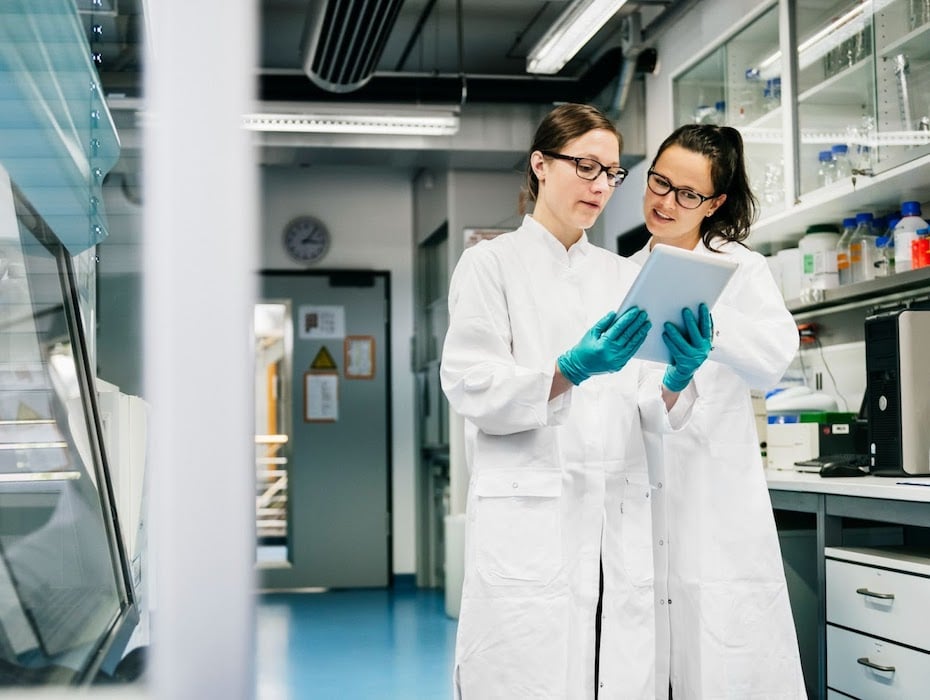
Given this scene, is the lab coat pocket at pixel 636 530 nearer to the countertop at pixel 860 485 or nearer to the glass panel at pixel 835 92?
the countertop at pixel 860 485

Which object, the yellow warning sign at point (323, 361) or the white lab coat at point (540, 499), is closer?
the white lab coat at point (540, 499)

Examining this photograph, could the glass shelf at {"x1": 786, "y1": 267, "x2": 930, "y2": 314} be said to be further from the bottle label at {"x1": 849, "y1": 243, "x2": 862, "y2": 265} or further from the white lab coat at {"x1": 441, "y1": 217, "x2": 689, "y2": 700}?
the white lab coat at {"x1": 441, "y1": 217, "x2": 689, "y2": 700}

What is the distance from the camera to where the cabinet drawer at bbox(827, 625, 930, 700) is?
2191mm

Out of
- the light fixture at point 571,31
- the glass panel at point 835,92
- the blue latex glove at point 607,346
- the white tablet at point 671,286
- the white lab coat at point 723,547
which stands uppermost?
the light fixture at point 571,31

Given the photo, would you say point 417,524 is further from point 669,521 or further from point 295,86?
point 669,521

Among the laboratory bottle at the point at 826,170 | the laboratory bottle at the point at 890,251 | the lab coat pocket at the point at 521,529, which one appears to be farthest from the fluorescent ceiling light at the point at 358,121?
the lab coat pocket at the point at 521,529

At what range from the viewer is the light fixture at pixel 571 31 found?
382 cm

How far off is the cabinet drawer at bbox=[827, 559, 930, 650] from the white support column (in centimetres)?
209

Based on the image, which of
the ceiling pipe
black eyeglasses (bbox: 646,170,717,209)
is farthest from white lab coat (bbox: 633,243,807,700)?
the ceiling pipe

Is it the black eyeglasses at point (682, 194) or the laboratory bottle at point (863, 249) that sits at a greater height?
the laboratory bottle at point (863, 249)

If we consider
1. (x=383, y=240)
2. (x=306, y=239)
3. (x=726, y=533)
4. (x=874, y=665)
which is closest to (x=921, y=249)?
(x=874, y=665)

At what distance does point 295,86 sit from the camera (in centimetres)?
511

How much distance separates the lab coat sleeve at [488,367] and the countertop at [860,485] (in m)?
1.02

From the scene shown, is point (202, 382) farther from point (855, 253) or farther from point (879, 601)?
point (855, 253)
